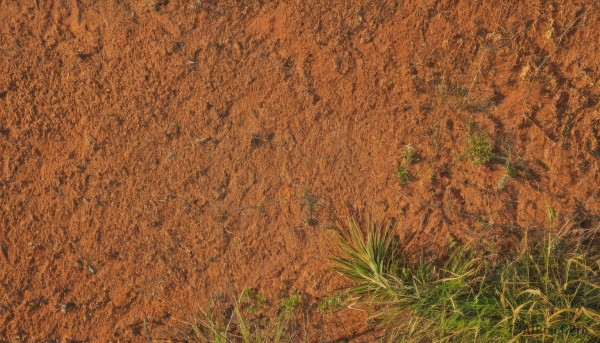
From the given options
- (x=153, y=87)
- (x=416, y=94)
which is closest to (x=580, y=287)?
(x=416, y=94)

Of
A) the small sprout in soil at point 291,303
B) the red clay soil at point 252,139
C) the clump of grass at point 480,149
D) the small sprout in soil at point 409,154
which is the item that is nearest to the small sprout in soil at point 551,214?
the red clay soil at point 252,139

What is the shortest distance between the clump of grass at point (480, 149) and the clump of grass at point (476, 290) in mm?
509

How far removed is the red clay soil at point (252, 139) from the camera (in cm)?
378

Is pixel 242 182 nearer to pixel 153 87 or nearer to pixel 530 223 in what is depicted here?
pixel 153 87

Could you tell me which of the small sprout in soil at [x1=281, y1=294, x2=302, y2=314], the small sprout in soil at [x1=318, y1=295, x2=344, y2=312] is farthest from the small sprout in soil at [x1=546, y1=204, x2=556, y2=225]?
the small sprout in soil at [x1=281, y1=294, x2=302, y2=314]

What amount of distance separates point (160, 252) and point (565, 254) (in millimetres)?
2289

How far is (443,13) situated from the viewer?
3.82 metres

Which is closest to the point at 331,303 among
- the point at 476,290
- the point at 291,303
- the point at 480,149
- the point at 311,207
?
the point at 291,303

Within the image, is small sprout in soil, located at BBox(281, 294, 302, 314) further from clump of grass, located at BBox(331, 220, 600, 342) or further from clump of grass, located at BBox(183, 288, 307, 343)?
clump of grass, located at BBox(331, 220, 600, 342)

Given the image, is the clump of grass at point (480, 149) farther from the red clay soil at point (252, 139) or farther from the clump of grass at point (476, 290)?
the clump of grass at point (476, 290)

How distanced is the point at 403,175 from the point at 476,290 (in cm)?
76

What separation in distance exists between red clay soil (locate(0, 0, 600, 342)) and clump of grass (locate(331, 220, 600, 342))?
5.6 inches

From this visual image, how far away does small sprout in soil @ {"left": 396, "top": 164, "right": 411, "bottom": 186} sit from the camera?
12.5 ft

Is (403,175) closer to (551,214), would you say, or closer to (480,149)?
(480,149)
